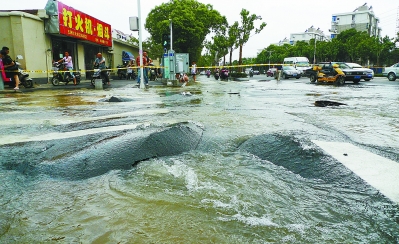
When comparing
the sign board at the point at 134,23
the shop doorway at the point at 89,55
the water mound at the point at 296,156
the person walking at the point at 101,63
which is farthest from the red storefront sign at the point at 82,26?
the water mound at the point at 296,156

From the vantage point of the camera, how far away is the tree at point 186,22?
111 feet

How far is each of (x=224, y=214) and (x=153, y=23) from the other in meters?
42.7

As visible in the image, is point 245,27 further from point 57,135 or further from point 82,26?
point 57,135

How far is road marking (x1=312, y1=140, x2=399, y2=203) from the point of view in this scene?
2.09 m

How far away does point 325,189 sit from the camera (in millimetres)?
2158

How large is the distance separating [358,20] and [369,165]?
99.1 m

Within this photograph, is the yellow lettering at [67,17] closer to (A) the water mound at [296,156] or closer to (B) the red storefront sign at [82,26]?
(B) the red storefront sign at [82,26]

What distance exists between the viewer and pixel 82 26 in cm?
1794

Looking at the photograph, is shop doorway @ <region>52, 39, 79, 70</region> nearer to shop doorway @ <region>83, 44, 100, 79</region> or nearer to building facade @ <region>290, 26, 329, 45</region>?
shop doorway @ <region>83, 44, 100, 79</region>

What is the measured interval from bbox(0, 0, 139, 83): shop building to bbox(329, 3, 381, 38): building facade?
257 feet

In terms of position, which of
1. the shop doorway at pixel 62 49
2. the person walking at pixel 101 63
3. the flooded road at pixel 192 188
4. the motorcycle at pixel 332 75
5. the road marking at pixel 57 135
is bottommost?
the flooded road at pixel 192 188

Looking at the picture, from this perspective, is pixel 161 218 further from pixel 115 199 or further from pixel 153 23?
pixel 153 23

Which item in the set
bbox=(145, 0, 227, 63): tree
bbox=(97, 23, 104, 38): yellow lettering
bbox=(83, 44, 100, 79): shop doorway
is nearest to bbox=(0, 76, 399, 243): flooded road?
bbox=(97, 23, 104, 38): yellow lettering

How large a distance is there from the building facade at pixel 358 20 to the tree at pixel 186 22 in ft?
183
